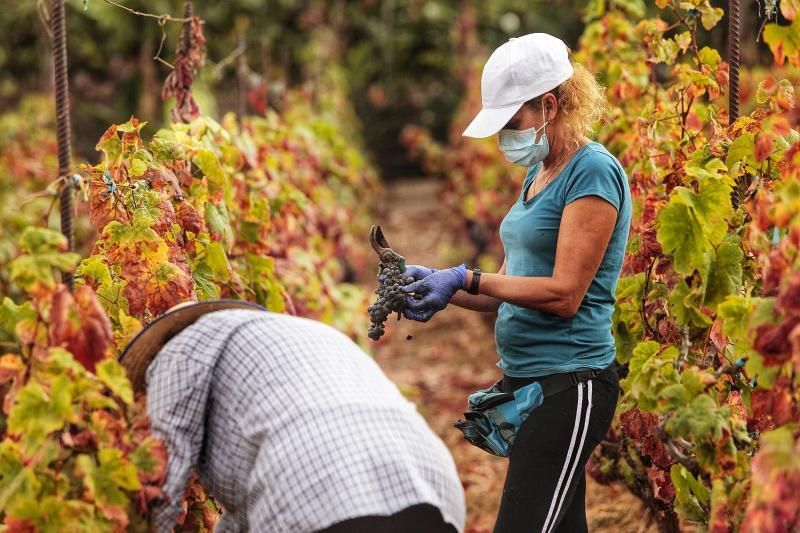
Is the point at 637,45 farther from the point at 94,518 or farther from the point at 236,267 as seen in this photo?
the point at 94,518

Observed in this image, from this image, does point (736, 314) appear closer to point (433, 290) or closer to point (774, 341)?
point (774, 341)

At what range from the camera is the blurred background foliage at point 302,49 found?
15.4m

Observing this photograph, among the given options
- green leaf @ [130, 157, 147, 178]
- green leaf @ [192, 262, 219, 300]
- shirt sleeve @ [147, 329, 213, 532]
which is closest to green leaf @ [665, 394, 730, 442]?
shirt sleeve @ [147, 329, 213, 532]

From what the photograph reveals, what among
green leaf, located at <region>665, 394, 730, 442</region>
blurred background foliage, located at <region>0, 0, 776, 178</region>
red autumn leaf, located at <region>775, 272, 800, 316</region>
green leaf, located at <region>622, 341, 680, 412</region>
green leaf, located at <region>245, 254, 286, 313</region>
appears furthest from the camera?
blurred background foliage, located at <region>0, 0, 776, 178</region>

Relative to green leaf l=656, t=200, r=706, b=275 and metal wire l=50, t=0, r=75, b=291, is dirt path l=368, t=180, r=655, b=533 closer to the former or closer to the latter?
green leaf l=656, t=200, r=706, b=275

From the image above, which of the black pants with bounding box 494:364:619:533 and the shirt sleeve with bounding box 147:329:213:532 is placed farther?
the black pants with bounding box 494:364:619:533

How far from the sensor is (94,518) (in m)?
2.08

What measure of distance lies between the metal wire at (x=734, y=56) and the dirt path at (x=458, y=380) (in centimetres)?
171

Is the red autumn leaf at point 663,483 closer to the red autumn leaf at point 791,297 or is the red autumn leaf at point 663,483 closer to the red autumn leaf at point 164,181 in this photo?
the red autumn leaf at point 791,297

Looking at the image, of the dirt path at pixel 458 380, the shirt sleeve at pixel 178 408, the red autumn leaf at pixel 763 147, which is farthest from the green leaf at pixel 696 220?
the dirt path at pixel 458 380

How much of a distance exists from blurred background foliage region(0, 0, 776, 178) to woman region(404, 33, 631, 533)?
12.1m

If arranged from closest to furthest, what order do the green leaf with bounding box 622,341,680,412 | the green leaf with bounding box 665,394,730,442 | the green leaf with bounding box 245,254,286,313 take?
the green leaf with bounding box 665,394,730,442 → the green leaf with bounding box 622,341,680,412 → the green leaf with bounding box 245,254,286,313

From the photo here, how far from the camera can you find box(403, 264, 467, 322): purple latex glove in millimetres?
2676

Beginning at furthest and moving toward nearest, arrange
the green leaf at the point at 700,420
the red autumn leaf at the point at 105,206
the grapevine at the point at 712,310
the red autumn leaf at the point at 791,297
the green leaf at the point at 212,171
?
the green leaf at the point at 212,171 < the red autumn leaf at the point at 105,206 < the green leaf at the point at 700,420 < the grapevine at the point at 712,310 < the red autumn leaf at the point at 791,297
